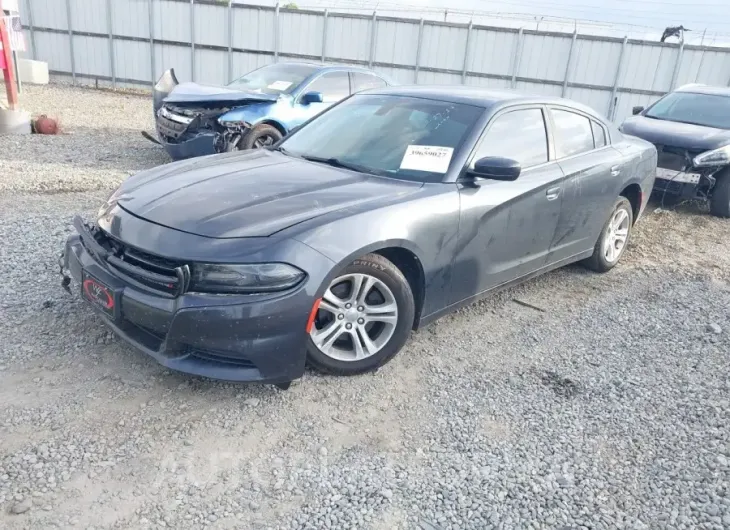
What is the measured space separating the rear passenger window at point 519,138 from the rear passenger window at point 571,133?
18 cm

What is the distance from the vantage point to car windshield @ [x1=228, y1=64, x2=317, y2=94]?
8484mm

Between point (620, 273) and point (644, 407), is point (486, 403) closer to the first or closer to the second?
point (644, 407)

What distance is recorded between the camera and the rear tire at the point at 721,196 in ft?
24.0

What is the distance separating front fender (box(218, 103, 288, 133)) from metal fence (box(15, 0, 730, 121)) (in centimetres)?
926

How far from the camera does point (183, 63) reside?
1680cm

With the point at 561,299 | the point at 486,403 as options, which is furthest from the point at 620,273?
the point at 486,403

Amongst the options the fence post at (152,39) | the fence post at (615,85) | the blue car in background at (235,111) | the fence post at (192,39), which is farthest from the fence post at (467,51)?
the fence post at (152,39)

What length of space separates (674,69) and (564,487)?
15.4 metres

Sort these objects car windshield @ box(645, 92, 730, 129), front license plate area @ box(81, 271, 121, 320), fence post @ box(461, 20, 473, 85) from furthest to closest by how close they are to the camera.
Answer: fence post @ box(461, 20, 473, 85)
car windshield @ box(645, 92, 730, 129)
front license plate area @ box(81, 271, 121, 320)

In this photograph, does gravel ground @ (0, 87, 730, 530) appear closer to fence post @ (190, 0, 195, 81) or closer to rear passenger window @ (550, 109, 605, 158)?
rear passenger window @ (550, 109, 605, 158)

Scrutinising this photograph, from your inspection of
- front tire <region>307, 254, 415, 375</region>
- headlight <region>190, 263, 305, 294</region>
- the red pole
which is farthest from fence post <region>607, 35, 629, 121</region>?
headlight <region>190, 263, 305, 294</region>

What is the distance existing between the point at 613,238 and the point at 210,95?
514cm

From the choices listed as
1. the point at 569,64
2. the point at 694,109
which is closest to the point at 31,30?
the point at 569,64

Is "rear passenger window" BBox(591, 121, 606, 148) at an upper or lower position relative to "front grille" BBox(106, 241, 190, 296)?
upper
